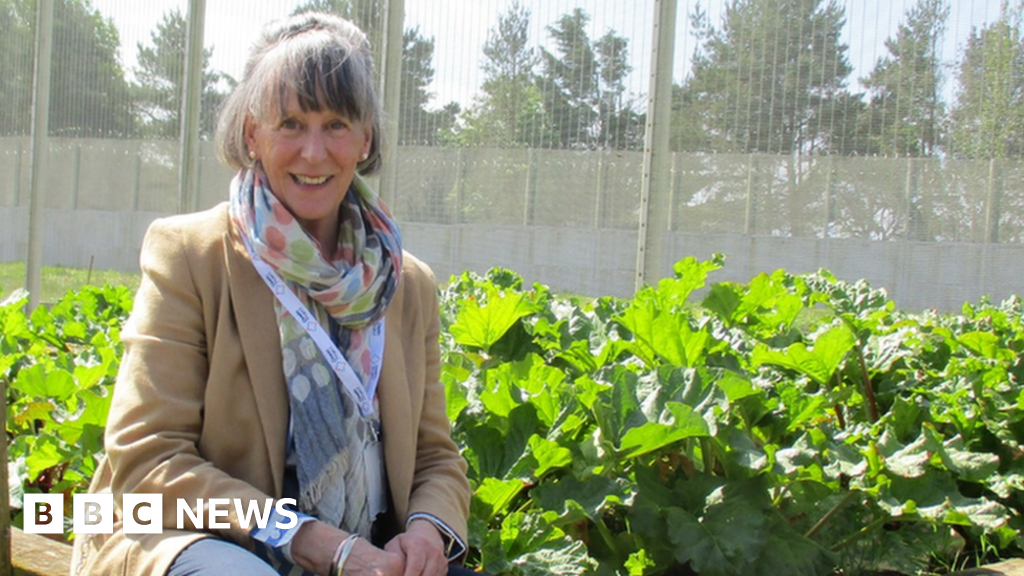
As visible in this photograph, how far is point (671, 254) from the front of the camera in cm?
531

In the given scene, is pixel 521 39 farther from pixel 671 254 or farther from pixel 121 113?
pixel 121 113

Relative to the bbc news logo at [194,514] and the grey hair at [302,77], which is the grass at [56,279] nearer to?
the grey hair at [302,77]

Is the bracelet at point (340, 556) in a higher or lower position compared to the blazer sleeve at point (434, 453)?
lower

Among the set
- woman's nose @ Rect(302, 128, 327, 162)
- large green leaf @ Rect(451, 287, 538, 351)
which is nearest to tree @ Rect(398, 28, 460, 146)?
large green leaf @ Rect(451, 287, 538, 351)

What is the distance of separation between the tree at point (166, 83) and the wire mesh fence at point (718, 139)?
51.3 inches

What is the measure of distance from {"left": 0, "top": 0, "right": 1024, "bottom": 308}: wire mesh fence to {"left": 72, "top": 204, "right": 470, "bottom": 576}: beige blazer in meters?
3.27

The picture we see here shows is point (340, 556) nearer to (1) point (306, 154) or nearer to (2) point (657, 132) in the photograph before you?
(1) point (306, 154)

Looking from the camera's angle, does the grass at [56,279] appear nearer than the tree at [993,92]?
No

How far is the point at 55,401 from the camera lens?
3094 millimetres

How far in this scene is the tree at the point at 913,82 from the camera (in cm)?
502

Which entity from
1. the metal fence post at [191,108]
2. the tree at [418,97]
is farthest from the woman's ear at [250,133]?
the metal fence post at [191,108]

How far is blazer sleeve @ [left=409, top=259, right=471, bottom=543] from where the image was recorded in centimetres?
224

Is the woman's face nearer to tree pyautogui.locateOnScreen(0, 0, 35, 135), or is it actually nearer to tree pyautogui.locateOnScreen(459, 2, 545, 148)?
tree pyautogui.locateOnScreen(459, 2, 545, 148)

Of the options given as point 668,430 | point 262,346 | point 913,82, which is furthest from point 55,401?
point 913,82
